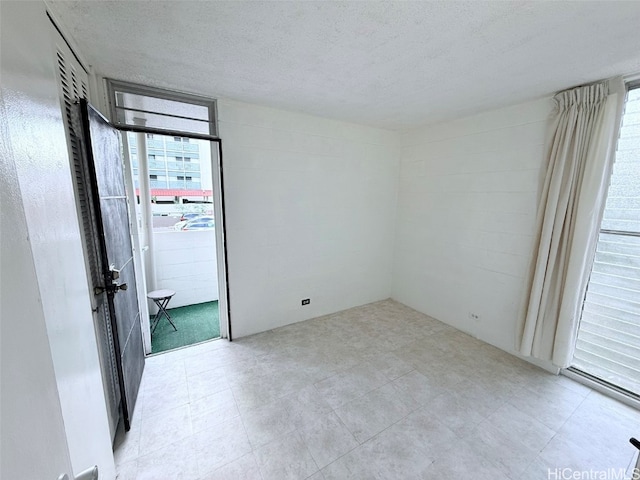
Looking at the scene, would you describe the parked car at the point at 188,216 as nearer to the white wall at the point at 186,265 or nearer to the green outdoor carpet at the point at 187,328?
the white wall at the point at 186,265

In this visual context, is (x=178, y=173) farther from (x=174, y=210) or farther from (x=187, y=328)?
(x=187, y=328)

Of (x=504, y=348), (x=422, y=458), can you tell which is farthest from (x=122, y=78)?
(x=504, y=348)

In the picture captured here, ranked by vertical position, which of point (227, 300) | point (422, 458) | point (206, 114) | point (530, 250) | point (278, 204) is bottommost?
point (422, 458)

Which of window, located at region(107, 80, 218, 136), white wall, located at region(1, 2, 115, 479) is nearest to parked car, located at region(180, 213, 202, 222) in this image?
window, located at region(107, 80, 218, 136)

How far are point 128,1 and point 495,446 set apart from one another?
326cm

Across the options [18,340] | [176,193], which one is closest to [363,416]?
[18,340]

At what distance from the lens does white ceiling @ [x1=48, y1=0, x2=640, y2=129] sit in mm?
1295

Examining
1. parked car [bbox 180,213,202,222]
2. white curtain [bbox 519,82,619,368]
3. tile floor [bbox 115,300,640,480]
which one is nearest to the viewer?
tile floor [bbox 115,300,640,480]

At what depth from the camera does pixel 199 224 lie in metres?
4.09

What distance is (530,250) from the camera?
2482mm

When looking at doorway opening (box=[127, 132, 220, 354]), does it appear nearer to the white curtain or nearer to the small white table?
the small white table

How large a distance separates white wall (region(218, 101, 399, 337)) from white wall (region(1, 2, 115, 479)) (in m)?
1.84

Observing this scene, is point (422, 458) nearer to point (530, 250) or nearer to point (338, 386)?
point (338, 386)

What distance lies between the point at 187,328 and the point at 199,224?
162 cm
